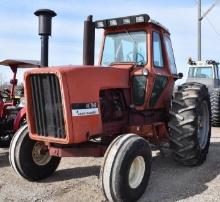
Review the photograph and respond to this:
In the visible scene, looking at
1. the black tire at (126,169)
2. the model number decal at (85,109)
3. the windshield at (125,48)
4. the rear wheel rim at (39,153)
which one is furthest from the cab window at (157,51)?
the rear wheel rim at (39,153)

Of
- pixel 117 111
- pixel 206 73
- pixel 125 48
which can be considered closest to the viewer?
pixel 117 111

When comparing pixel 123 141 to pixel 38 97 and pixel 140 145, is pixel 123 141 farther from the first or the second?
pixel 38 97

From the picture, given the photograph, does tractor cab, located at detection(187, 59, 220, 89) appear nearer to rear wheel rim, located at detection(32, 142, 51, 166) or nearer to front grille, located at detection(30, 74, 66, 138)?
rear wheel rim, located at detection(32, 142, 51, 166)

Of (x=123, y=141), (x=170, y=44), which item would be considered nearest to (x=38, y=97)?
(x=123, y=141)

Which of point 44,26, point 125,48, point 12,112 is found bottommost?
point 12,112

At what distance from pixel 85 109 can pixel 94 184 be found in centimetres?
125

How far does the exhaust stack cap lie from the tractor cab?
872 centimetres

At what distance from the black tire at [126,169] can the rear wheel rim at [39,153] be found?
61.7 inches

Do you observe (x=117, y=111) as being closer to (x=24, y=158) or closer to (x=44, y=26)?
(x=24, y=158)

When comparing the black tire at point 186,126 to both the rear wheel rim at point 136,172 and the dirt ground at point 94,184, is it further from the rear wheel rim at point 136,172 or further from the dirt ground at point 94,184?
the rear wheel rim at point 136,172

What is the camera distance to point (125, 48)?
736cm

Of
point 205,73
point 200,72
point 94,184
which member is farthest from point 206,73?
point 94,184

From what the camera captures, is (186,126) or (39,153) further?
(186,126)

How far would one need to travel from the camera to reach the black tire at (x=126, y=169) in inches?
216
